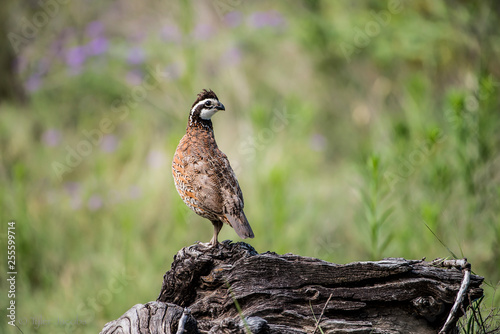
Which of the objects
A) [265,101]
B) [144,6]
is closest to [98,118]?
[265,101]

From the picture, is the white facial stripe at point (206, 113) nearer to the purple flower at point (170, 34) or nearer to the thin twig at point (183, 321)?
the thin twig at point (183, 321)

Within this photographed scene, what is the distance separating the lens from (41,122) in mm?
8930

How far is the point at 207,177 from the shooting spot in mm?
3531

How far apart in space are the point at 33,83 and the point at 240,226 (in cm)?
702

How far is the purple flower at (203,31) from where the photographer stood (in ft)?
→ 31.3

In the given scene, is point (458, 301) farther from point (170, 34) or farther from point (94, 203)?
point (170, 34)

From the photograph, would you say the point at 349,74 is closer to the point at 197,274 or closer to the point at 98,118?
the point at 98,118

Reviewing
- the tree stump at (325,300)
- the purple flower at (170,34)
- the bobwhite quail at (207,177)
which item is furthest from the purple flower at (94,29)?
the tree stump at (325,300)

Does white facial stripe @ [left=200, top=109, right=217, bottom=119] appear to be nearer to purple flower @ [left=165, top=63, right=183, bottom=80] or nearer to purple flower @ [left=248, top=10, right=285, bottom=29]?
purple flower @ [left=165, top=63, right=183, bottom=80]

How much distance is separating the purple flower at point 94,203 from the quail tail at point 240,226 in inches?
137

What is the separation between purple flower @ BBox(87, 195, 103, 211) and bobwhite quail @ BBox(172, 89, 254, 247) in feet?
9.58

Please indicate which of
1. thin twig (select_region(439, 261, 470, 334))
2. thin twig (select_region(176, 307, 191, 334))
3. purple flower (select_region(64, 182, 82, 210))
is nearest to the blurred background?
purple flower (select_region(64, 182, 82, 210))

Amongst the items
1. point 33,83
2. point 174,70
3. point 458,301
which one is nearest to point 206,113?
point 458,301

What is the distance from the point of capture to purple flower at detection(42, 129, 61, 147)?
315 inches
